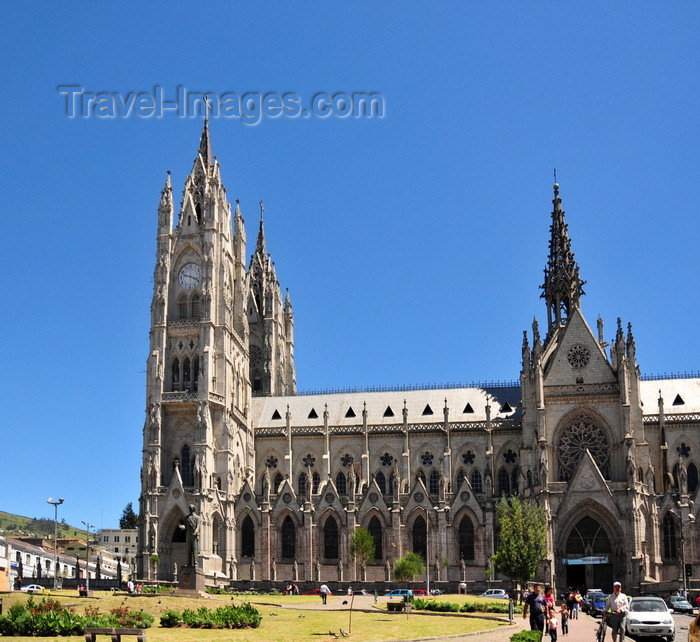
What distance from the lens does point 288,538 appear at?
8956 cm

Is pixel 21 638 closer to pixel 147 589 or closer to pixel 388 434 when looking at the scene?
pixel 147 589

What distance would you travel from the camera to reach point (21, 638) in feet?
109

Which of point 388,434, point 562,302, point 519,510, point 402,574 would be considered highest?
point 562,302

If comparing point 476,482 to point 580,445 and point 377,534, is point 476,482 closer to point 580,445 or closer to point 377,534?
point 377,534

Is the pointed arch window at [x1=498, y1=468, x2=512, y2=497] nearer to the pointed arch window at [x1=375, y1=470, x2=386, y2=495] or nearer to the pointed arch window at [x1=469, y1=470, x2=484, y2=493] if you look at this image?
the pointed arch window at [x1=469, y1=470, x2=484, y2=493]

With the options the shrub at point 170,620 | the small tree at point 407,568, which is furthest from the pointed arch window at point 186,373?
the shrub at point 170,620

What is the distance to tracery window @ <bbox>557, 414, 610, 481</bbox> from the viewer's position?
85.5m

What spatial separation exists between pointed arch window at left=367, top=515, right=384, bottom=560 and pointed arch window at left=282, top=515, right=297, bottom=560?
22.6ft

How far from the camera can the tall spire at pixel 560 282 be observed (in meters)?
96.0

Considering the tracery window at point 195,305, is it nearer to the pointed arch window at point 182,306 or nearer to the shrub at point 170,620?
the pointed arch window at point 182,306

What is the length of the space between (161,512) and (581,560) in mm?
34944

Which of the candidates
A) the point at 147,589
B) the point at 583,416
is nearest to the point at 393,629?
the point at 147,589

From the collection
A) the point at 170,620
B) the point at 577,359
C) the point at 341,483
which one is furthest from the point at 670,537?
the point at 170,620

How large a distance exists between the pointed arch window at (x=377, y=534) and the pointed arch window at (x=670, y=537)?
945 inches
